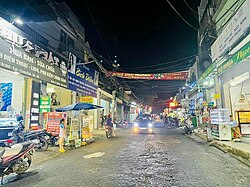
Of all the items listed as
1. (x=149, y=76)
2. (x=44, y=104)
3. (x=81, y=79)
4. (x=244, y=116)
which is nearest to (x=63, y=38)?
(x=81, y=79)

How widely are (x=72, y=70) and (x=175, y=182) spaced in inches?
369

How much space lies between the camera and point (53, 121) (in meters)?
11.1

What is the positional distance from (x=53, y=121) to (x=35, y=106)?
2166mm

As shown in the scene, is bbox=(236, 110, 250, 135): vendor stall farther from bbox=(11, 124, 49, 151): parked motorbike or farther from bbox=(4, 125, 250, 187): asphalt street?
bbox=(11, 124, 49, 151): parked motorbike

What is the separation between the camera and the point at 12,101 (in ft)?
39.0

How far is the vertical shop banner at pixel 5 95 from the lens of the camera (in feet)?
38.0

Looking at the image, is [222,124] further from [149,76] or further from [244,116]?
[149,76]

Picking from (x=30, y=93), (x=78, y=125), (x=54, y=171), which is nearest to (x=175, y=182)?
(x=54, y=171)

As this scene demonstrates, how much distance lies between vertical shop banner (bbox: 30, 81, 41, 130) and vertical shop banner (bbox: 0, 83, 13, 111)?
119 cm

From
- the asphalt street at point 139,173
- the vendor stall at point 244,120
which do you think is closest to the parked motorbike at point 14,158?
the asphalt street at point 139,173

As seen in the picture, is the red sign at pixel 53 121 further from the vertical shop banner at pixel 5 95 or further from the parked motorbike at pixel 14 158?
the parked motorbike at pixel 14 158

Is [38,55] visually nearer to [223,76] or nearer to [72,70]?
[72,70]

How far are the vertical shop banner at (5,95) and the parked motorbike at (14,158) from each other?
683cm

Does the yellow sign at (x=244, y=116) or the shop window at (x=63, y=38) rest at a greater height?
the shop window at (x=63, y=38)
